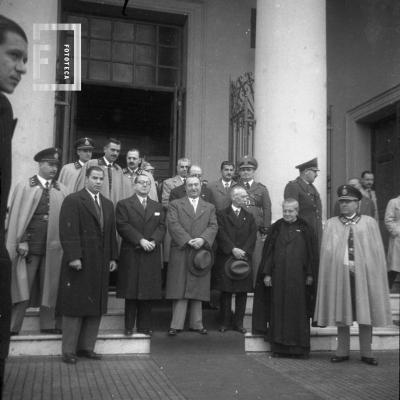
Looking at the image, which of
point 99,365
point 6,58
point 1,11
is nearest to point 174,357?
point 99,365

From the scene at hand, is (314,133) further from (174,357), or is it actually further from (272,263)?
(174,357)

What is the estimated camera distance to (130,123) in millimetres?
14609

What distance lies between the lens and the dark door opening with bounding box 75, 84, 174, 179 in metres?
13.9

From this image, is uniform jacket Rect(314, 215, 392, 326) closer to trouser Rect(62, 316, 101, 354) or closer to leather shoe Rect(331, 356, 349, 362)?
leather shoe Rect(331, 356, 349, 362)

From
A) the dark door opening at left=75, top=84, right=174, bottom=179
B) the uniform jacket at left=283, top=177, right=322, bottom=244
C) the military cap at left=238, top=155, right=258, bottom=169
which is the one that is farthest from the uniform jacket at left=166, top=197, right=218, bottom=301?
the dark door opening at left=75, top=84, right=174, bottom=179

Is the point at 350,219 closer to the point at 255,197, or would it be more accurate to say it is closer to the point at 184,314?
the point at 255,197

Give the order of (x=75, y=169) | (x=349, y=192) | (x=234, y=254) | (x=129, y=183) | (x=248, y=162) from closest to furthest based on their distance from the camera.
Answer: (x=349, y=192)
(x=234, y=254)
(x=75, y=169)
(x=129, y=183)
(x=248, y=162)

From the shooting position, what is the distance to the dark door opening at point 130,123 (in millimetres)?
13930

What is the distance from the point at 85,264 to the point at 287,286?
227 centimetres

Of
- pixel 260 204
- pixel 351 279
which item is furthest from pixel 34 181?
pixel 351 279

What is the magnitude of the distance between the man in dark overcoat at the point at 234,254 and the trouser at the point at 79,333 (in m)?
1.47

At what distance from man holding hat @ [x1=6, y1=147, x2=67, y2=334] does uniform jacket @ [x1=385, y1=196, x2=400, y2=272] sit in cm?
446

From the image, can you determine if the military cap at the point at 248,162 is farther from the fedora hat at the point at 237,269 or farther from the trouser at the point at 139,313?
the trouser at the point at 139,313

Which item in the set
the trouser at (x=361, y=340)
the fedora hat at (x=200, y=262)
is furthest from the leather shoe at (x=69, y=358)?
the trouser at (x=361, y=340)
